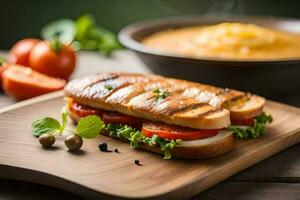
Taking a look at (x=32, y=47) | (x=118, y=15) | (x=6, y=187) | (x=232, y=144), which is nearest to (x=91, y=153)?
(x=6, y=187)

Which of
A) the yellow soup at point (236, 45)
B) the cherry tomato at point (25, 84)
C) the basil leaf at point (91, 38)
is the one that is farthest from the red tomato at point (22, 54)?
the yellow soup at point (236, 45)

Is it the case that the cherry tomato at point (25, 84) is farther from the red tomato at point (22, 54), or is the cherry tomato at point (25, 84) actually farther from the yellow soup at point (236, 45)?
the yellow soup at point (236, 45)

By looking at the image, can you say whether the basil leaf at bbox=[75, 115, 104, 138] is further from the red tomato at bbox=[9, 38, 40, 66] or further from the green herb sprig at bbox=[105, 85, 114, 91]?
the red tomato at bbox=[9, 38, 40, 66]

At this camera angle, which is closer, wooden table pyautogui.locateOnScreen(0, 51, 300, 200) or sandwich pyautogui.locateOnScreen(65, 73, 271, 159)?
wooden table pyautogui.locateOnScreen(0, 51, 300, 200)

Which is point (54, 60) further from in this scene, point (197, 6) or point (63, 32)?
point (197, 6)

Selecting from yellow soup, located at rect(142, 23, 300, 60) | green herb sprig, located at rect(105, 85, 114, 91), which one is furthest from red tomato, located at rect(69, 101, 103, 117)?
yellow soup, located at rect(142, 23, 300, 60)

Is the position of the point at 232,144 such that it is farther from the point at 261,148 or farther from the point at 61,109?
the point at 61,109
